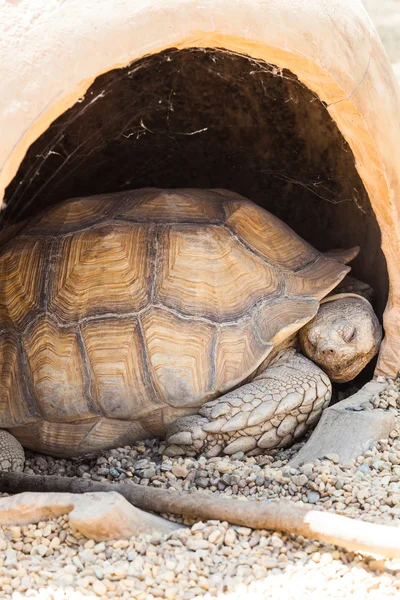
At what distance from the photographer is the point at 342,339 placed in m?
3.55

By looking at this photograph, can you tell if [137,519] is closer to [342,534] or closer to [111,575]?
[111,575]

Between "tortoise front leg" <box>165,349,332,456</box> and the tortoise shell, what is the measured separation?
97mm

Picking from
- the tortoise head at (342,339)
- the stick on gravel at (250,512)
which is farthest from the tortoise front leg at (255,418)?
the stick on gravel at (250,512)

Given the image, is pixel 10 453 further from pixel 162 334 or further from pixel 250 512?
pixel 250 512

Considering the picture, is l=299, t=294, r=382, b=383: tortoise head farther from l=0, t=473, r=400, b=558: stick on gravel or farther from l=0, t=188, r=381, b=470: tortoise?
l=0, t=473, r=400, b=558: stick on gravel

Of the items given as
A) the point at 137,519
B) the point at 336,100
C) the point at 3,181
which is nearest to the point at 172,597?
the point at 137,519

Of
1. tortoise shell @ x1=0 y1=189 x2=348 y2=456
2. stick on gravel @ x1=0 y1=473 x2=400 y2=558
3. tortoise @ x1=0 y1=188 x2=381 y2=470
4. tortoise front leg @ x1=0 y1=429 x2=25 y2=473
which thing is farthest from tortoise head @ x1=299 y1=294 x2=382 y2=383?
tortoise front leg @ x1=0 y1=429 x2=25 y2=473

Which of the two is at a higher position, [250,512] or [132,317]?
[132,317]

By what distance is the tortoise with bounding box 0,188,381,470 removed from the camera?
10.6ft

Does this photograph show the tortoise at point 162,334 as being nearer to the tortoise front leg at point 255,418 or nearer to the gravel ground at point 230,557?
the tortoise front leg at point 255,418

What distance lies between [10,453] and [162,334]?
2.68ft

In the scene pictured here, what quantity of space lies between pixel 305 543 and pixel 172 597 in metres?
0.44

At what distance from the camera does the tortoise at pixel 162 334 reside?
324 cm

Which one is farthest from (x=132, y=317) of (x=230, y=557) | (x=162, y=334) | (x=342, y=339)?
(x=230, y=557)
